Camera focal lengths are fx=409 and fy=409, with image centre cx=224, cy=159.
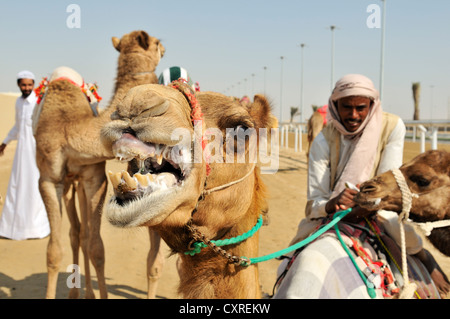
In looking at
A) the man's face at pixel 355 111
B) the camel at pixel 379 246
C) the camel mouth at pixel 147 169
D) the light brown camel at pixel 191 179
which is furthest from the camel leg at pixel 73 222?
the camel mouth at pixel 147 169

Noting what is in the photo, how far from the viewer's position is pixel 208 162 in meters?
1.77

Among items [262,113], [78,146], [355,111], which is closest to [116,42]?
[78,146]

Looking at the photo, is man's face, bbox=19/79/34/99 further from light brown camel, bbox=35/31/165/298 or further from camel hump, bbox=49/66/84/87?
light brown camel, bbox=35/31/165/298

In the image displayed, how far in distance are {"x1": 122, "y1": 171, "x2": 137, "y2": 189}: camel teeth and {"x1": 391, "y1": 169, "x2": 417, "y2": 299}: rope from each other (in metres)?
1.63

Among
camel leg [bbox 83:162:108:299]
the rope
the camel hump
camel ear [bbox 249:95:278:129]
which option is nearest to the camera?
camel ear [bbox 249:95:278:129]

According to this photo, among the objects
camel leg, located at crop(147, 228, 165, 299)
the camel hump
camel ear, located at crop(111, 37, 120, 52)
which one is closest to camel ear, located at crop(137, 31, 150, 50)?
camel ear, located at crop(111, 37, 120, 52)

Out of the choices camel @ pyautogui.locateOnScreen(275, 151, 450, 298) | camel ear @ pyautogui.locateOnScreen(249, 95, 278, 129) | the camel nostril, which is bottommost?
camel @ pyautogui.locateOnScreen(275, 151, 450, 298)

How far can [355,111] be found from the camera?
2.92m

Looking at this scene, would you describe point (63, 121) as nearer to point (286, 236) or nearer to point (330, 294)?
point (330, 294)

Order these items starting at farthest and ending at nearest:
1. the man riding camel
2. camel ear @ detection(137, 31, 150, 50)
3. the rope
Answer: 1. camel ear @ detection(137, 31, 150, 50)
2. the man riding camel
3. the rope

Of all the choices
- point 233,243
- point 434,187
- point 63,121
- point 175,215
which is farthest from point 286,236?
point 175,215

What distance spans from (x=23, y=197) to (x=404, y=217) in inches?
256

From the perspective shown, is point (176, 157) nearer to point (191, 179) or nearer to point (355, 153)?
point (191, 179)

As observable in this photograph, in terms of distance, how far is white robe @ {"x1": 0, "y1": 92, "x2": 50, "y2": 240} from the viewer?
6898 mm
